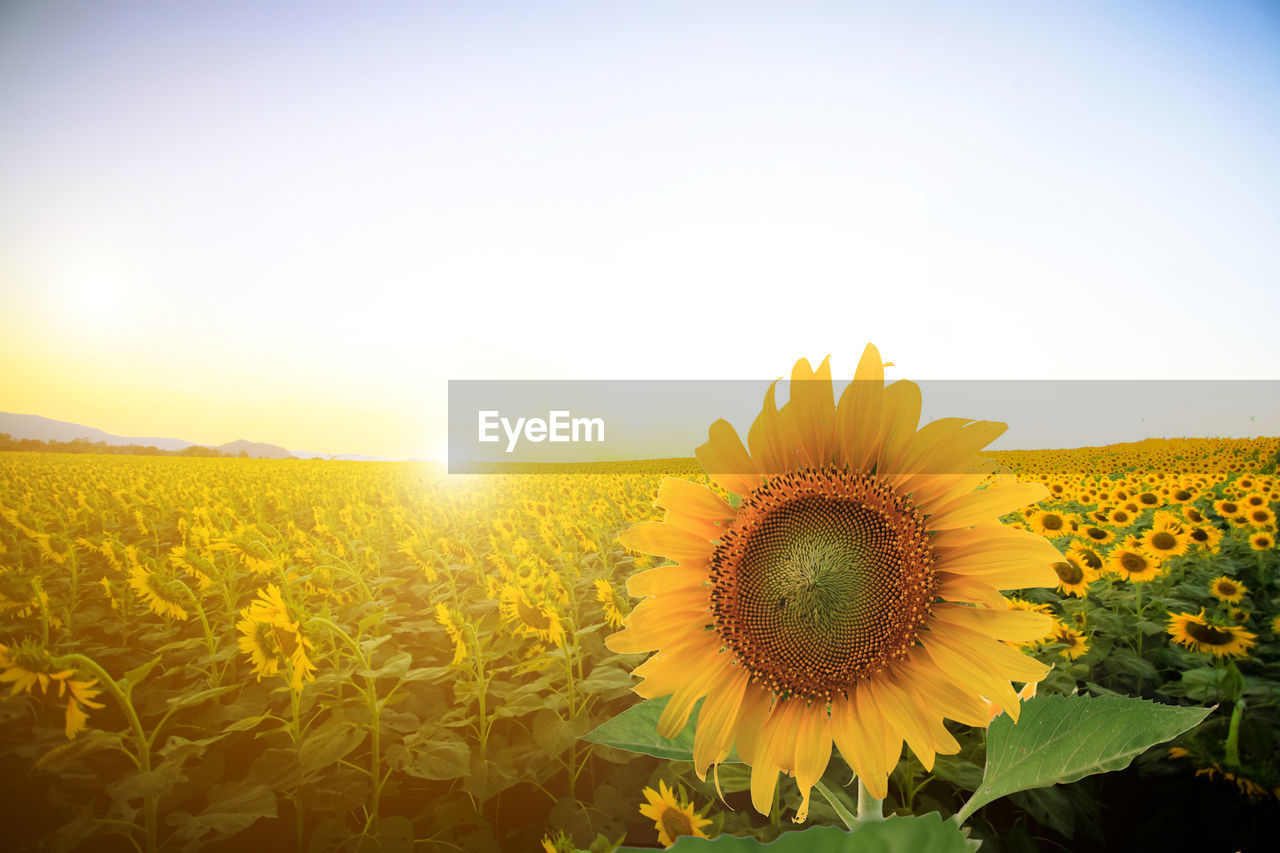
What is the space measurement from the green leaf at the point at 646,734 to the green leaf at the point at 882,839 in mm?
514

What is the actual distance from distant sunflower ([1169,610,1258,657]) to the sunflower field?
21 mm

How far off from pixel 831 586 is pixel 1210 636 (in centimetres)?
550

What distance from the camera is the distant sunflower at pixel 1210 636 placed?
443 cm

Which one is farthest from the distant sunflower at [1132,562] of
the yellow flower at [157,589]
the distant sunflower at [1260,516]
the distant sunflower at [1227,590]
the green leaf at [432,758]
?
the yellow flower at [157,589]

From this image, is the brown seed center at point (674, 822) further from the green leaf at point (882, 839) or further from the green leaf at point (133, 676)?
the green leaf at point (882, 839)

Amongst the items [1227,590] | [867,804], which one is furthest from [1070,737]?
[1227,590]

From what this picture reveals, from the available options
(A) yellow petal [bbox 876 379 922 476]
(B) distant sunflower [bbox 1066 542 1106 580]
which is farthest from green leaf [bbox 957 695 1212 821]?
(B) distant sunflower [bbox 1066 542 1106 580]

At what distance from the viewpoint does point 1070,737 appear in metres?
0.83

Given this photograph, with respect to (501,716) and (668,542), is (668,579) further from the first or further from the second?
(501,716)

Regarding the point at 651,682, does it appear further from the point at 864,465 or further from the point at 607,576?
the point at 607,576

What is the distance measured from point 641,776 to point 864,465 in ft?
12.4

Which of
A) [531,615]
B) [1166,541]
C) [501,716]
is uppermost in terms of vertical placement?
[1166,541]

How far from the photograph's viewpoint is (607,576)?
6688mm

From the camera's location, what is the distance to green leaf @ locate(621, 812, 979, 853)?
0.41 metres
